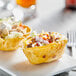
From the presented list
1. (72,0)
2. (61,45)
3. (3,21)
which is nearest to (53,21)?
(72,0)

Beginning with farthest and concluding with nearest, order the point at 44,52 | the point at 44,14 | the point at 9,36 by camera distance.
Result: the point at 44,14, the point at 9,36, the point at 44,52

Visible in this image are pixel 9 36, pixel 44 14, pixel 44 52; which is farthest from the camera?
pixel 44 14

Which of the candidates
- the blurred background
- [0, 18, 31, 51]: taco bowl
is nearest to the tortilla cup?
[0, 18, 31, 51]: taco bowl

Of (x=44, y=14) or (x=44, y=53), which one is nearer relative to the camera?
(x=44, y=53)

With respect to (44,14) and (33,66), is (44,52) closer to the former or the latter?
(33,66)

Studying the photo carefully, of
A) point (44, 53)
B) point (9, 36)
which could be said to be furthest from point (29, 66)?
point (9, 36)

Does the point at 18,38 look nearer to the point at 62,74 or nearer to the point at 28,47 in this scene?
the point at 28,47

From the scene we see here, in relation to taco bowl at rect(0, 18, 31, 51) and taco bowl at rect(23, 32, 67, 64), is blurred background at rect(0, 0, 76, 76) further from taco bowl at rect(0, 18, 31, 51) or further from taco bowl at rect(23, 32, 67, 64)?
taco bowl at rect(23, 32, 67, 64)
